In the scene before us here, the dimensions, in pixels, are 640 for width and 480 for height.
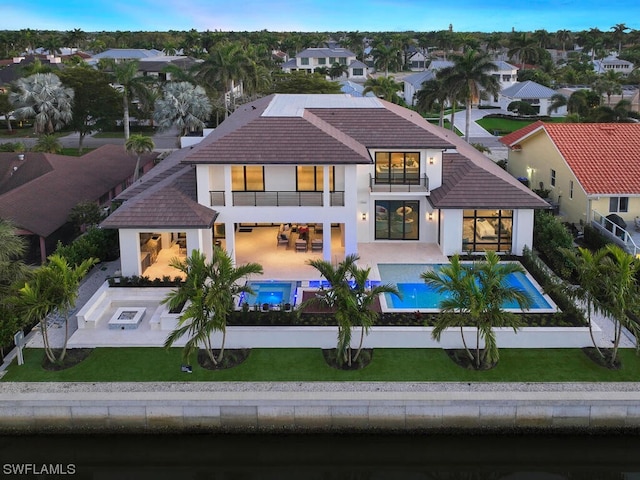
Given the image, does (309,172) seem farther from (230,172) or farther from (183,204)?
(183,204)

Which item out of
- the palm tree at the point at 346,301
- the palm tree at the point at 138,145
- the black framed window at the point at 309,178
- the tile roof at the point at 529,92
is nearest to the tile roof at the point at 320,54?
the tile roof at the point at 529,92

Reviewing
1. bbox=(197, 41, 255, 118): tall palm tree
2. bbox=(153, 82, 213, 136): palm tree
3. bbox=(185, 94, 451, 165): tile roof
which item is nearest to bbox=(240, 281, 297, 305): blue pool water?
bbox=(185, 94, 451, 165): tile roof

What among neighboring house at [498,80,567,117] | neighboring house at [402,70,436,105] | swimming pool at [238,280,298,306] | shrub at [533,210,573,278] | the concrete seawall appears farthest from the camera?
neighboring house at [402,70,436,105]

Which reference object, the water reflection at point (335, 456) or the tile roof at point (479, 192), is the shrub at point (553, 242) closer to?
the tile roof at point (479, 192)

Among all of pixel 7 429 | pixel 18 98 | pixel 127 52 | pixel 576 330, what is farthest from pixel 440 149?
pixel 127 52

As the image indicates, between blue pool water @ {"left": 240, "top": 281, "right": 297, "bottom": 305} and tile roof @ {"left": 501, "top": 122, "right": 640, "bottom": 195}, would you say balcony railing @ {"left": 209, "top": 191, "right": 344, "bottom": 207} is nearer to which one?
blue pool water @ {"left": 240, "top": 281, "right": 297, "bottom": 305}

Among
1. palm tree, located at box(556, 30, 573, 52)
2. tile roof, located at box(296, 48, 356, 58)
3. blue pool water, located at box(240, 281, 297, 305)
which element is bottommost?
blue pool water, located at box(240, 281, 297, 305)
